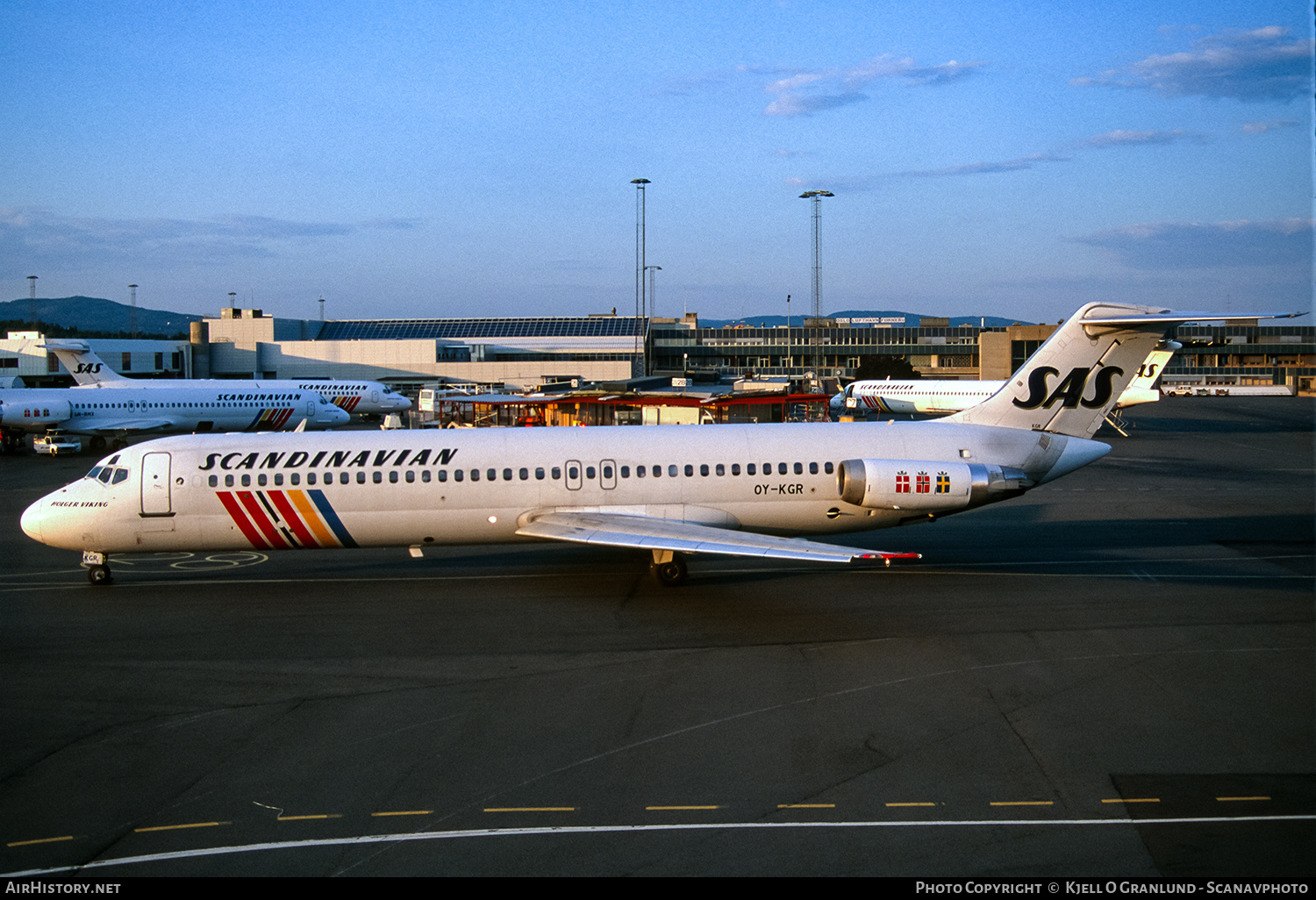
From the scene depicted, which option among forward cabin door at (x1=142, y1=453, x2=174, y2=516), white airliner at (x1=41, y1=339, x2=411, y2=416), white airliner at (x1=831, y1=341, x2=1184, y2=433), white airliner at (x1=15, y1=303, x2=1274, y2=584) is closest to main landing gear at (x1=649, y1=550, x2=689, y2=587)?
white airliner at (x1=15, y1=303, x2=1274, y2=584)

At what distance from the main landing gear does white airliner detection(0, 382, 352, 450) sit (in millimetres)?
38615

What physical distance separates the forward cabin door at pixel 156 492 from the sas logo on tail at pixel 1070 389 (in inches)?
816

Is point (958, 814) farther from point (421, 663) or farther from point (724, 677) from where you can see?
point (421, 663)

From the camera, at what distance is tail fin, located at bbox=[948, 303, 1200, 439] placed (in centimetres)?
2277

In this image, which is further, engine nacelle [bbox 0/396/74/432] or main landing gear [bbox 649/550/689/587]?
engine nacelle [bbox 0/396/74/432]

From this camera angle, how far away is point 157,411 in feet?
192

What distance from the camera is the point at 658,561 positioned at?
21094 mm

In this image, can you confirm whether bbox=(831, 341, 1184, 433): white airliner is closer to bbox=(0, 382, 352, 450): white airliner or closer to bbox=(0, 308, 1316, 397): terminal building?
bbox=(0, 308, 1316, 397): terminal building

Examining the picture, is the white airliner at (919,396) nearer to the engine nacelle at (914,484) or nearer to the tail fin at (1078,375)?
the tail fin at (1078,375)

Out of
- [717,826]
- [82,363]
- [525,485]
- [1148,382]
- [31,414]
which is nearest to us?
[717,826]

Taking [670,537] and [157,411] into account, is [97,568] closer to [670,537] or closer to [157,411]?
[670,537]

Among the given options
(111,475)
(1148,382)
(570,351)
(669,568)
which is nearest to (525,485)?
(669,568)

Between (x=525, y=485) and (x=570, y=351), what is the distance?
8845 centimetres
